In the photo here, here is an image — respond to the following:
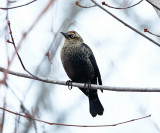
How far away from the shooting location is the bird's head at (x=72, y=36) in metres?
3.95

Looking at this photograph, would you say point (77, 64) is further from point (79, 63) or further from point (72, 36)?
point (72, 36)

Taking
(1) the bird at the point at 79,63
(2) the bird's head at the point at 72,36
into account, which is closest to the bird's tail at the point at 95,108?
(1) the bird at the point at 79,63

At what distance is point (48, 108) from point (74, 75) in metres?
0.65

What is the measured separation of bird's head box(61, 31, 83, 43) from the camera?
3947mm

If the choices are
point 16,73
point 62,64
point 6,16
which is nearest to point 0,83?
point 6,16

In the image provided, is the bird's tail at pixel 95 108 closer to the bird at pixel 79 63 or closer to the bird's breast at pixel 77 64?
the bird at pixel 79 63

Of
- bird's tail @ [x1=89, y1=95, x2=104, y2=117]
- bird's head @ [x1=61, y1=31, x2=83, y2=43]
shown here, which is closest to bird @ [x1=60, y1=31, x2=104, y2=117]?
bird's head @ [x1=61, y1=31, x2=83, y2=43]

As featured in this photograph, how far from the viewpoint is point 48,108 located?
4043 millimetres

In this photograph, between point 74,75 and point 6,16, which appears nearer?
point 6,16

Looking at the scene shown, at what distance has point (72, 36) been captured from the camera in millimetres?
4004

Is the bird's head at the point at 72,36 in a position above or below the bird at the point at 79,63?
above

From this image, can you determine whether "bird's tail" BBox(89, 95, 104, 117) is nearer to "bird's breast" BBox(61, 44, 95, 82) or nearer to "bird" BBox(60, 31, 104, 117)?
"bird" BBox(60, 31, 104, 117)

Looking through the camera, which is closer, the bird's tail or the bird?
the bird

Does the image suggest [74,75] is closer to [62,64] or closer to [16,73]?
[62,64]
